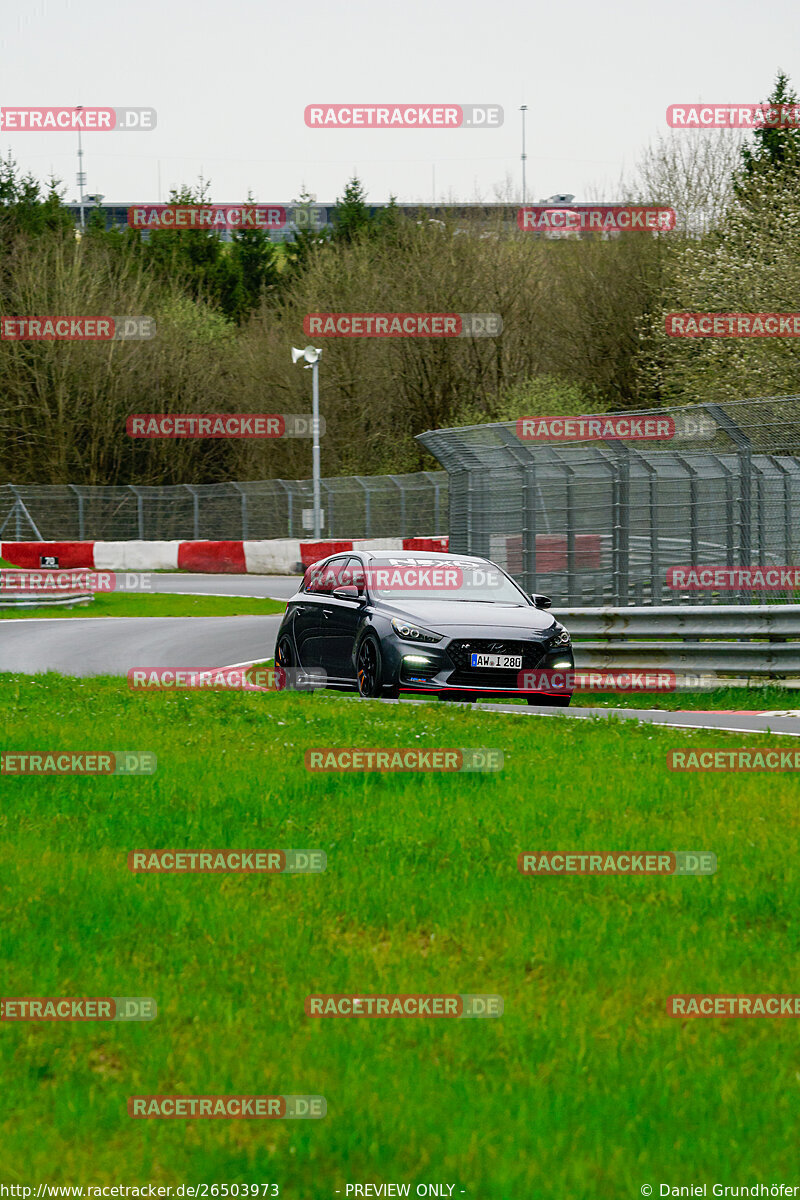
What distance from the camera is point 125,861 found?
22.7 feet

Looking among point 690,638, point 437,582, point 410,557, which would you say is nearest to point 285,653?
point 410,557

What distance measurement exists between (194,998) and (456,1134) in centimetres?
140

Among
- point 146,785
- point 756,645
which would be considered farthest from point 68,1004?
point 756,645

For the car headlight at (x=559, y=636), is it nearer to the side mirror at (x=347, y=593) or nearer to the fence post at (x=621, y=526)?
the side mirror at (x=347, y=593)

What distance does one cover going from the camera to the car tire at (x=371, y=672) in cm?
1385

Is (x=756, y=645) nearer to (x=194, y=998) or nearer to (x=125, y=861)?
(x=125, y=861)

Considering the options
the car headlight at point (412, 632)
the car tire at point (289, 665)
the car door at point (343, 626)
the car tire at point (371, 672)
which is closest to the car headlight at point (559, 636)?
the car headlight at point (412, 632)

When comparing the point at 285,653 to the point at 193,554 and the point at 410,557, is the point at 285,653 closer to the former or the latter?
the point at 410,557

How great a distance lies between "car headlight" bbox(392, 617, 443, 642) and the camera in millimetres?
13578

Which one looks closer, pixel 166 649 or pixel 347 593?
pixel 347 593

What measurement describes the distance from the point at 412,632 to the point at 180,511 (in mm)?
37300

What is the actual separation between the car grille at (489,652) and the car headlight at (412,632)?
0.19 m

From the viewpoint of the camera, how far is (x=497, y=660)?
13.7m

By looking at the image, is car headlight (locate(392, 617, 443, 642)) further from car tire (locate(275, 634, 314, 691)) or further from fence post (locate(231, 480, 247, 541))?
fence post (locate(231, 480, 247, 541))
